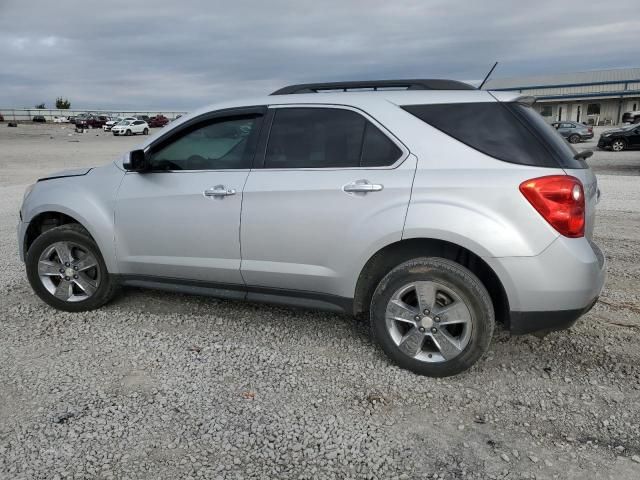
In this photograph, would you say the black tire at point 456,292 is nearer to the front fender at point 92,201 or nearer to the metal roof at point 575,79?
the front fender at point 92,201

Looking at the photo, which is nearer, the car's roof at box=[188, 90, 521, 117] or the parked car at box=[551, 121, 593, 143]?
the car's roof at box=[188, 90, 521, 117]

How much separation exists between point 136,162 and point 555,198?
10.1 feet

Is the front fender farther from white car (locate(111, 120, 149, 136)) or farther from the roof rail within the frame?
white car (locate(111, 120, 149, 136))

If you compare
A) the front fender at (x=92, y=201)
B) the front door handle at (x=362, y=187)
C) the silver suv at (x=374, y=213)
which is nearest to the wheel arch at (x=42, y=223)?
the front fender at (x=92, y=201)

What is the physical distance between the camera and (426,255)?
366cm

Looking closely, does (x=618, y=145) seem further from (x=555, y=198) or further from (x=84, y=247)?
(x=84, y=247)

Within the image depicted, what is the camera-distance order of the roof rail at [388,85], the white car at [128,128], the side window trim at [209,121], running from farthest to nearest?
the white car at [128,128]
the side window trim at [209,121]
the roof rail at [388,85]

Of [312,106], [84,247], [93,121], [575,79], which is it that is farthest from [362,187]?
[575,79]

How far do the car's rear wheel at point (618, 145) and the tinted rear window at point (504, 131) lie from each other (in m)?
26.2

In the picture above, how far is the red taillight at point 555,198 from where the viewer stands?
3246 millimetres

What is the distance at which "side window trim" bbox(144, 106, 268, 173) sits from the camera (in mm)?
4133

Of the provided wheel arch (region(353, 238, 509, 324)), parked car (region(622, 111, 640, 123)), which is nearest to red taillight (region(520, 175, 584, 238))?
wheel arch (region(353, 238, 509, 324))

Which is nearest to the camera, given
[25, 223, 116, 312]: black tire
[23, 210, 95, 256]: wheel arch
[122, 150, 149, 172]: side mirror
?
[122, 150, 149, 172]: side mirror

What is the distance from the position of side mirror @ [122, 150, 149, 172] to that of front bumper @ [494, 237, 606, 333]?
9.13 ft
